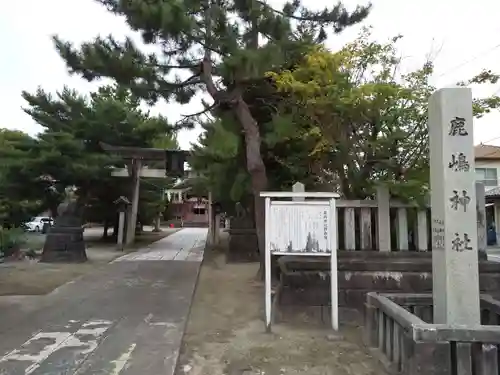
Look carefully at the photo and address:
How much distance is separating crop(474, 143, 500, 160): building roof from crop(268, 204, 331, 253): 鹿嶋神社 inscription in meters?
26.2

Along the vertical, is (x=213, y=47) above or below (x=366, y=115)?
above

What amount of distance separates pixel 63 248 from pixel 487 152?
87.0ft

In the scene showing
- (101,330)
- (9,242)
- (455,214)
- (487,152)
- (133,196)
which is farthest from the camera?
(487,152)

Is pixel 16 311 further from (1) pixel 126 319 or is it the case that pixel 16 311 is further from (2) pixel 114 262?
(2) pixel 114 262

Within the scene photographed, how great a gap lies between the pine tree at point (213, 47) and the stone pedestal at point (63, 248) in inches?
265

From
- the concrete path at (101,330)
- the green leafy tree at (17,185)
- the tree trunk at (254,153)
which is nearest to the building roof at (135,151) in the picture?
the green leafy tree at (17,185)

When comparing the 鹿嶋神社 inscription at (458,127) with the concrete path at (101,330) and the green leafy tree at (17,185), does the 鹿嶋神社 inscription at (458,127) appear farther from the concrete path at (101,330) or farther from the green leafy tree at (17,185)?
the green leafy tree at (17,185)

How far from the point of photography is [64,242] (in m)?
14.0

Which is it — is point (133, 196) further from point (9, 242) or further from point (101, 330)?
point (101, 330)

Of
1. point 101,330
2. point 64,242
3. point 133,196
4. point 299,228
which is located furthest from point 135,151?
point 299,228

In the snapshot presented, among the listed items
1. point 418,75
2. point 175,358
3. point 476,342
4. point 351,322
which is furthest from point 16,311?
point 418,75

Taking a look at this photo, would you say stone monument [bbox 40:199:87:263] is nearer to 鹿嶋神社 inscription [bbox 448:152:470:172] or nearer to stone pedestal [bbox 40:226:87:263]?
stone pedestal [bbox 40:226:87:263]

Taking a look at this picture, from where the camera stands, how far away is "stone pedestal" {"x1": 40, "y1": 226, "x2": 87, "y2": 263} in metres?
13.9

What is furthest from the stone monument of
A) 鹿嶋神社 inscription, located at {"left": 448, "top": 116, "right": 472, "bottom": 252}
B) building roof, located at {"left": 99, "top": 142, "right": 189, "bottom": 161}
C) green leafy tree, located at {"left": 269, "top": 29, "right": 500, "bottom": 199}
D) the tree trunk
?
鹿嶋神社 inscription, located at {"left": 448, "top": 116, "right": 472, "bottom": 252}
